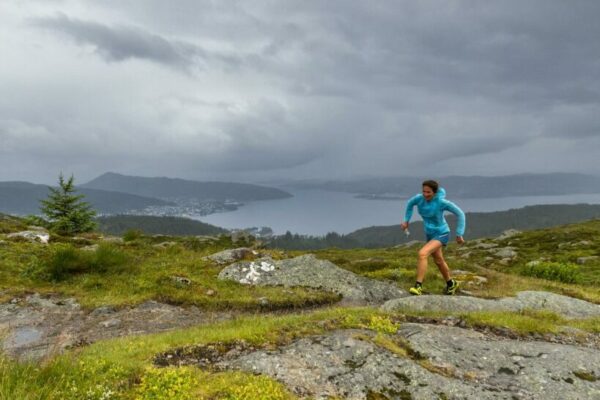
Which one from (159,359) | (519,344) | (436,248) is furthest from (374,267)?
(159,359)

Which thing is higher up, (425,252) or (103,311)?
(425,252)

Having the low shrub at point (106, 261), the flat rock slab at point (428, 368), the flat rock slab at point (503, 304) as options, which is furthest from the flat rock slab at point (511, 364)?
the low shrub at point (106, 261)

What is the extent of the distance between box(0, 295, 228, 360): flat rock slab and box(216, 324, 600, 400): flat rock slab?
241 inches

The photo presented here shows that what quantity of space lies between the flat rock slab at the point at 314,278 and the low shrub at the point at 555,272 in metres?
12.1

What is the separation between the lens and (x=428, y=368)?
776cm

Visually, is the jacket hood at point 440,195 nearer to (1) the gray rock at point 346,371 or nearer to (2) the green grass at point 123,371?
(2) the green grass at point 123,371

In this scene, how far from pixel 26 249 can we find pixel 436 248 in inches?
857

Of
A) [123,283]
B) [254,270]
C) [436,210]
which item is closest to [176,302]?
[123,283]

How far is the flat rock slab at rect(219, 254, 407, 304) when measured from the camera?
17953mm

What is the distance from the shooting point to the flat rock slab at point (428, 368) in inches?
271

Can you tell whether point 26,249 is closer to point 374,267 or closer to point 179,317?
point 179,317

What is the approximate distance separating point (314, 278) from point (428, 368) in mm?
11391

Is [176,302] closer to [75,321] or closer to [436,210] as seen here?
[75,321]

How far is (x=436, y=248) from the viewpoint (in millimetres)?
15188
